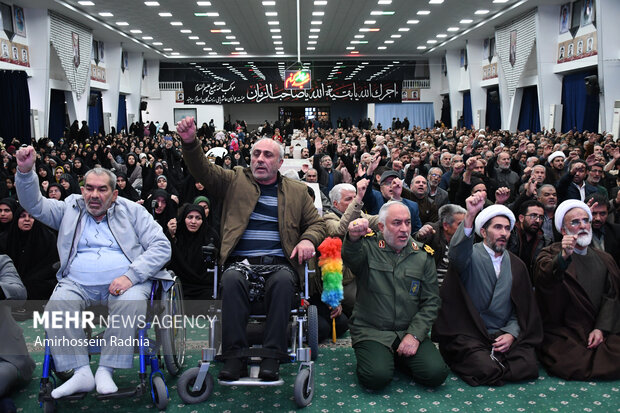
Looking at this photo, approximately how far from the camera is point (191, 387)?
2.96 m

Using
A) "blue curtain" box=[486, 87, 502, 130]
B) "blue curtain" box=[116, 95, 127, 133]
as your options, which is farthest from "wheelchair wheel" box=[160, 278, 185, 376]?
"blue curtain" box=[116, 95, 127, 133]

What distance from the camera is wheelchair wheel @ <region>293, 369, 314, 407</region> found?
288cm

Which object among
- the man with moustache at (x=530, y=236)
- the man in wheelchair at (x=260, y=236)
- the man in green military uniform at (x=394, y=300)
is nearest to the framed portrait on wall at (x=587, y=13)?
the man with moustache at (x=530, y=236)

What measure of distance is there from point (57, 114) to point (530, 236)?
18485 millimetres

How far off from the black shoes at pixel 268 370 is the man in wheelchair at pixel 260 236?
2 cm

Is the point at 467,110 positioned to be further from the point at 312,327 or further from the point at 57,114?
the point at 312,327

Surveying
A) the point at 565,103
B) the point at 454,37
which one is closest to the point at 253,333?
the point at 565,103

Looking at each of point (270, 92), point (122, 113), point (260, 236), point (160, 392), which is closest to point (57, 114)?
point (122, 113)

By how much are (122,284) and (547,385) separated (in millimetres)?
2414

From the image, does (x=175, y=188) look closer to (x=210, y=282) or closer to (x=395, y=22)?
(x=210, y=282)

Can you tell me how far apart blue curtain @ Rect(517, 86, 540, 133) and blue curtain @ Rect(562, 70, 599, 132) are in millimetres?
1925

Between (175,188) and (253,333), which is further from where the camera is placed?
(175,188)

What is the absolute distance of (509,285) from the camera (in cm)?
338

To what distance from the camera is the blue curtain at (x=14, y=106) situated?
13859 millimetres
